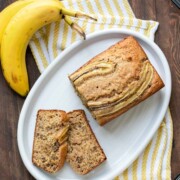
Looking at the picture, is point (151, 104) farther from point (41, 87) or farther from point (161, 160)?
point (41, 87)

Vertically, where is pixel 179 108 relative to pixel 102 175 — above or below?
above

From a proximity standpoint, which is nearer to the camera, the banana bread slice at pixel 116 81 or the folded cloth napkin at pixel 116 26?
the banana bread slice at pixel 116 81

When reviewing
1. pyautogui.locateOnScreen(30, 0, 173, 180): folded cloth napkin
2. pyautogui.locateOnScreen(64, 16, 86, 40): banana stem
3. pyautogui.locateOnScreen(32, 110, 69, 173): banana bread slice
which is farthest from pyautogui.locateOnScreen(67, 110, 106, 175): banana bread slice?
pyautogui.locateOnScreen(64, 16, 86, 40): banana stem

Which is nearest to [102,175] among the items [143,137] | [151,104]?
[143,137]

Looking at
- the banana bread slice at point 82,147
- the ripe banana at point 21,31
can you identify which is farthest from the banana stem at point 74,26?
the banana bread slice at point 82,147

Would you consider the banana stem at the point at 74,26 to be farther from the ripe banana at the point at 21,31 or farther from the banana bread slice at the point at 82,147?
the banana bread slice at the point at 82,147
